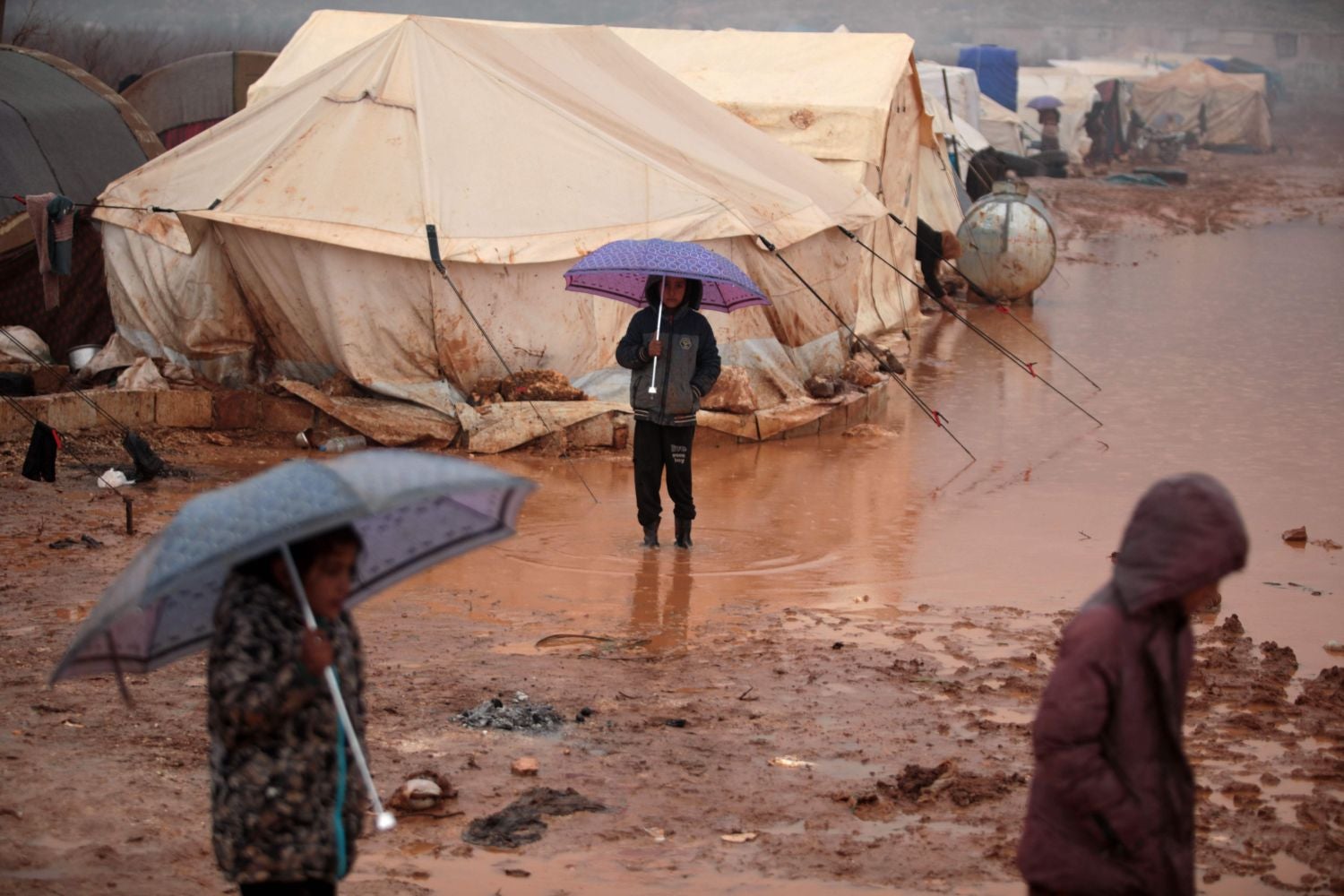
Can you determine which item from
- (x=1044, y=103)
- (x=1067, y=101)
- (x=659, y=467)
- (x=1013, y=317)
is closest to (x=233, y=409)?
(x=659, y=467)

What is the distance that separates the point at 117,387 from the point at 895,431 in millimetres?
5656

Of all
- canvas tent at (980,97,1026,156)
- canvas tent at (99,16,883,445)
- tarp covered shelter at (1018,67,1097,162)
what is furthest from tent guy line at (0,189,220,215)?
tarp covered shelter at (1018,67,1097,162)

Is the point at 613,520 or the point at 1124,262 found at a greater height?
the point at 1124,262

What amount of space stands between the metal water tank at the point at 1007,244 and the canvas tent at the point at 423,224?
6608 millimetres

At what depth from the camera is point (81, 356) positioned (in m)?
11.7

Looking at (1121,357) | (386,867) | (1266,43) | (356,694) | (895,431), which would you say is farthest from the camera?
(1266,43)

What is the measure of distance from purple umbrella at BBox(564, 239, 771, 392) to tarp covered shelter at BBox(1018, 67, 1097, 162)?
116 feet

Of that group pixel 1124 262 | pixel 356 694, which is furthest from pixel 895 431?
pixel 1124 262

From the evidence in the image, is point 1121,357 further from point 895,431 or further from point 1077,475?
point 1077,475

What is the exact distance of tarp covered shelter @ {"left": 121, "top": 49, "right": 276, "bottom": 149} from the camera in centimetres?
1903

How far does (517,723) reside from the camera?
17.8 ft

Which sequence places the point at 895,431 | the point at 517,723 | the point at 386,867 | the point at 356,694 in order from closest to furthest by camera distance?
1. the point at 356,694
2. the point at 386,867
3. the point at 517,723
4. the point at 895,431

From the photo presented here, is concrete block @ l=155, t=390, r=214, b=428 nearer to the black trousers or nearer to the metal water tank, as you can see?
the black trousers

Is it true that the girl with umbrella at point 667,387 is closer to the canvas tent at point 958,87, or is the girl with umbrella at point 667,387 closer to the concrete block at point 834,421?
the concrete block at point 834,421
